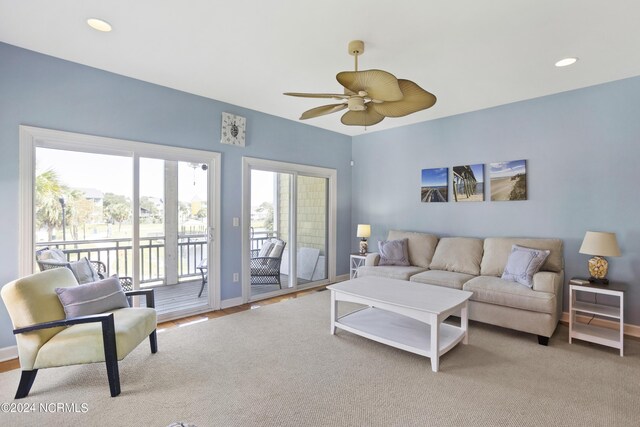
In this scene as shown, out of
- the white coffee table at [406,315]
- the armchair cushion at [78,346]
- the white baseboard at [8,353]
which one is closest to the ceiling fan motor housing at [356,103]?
the white coffee table at [406,315]

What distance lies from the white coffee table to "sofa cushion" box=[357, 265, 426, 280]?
0.58m

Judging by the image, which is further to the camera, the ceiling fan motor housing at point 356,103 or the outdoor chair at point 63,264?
the outdoor chair at point 63,264

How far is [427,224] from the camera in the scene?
15.8ft

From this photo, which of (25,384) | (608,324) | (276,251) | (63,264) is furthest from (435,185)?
(25,384)

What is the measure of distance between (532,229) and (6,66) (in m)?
5.62

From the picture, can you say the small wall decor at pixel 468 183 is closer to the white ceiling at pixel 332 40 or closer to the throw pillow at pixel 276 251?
the white ceiling at pixel 332 40

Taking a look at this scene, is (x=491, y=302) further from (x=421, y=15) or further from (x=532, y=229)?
(x=421, y=15)

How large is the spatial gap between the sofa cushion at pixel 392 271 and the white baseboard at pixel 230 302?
1.71 meters

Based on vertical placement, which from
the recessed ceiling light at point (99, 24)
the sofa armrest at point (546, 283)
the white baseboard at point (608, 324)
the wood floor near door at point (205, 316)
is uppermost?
the recessed ceiling light at point (99, 24)

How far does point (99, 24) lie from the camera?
2.34 meters

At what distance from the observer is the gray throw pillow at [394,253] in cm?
440

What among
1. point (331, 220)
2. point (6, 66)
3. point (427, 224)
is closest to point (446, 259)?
point (427, 224)

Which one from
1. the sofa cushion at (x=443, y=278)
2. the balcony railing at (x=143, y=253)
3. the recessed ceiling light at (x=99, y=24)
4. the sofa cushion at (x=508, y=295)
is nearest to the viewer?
the recessed ceiling light at (x=99, y=24)

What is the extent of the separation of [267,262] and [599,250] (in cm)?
388
